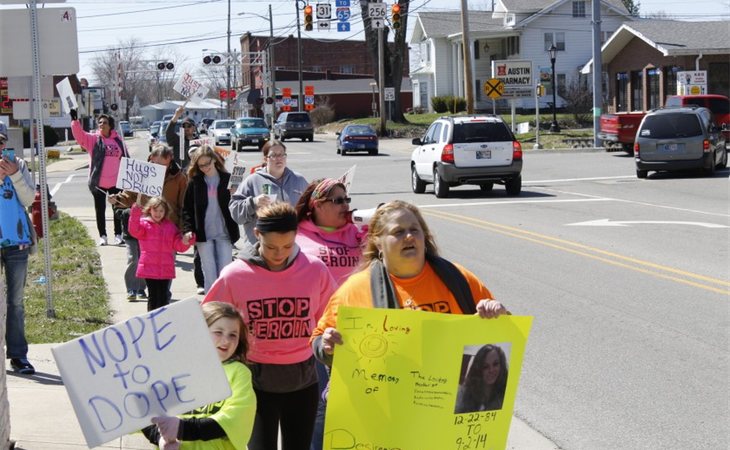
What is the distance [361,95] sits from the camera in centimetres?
10106

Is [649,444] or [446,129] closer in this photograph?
[649,444]

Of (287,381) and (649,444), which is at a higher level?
(287,381)

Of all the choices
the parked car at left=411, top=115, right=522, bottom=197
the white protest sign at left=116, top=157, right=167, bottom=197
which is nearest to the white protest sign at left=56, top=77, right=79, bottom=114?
the white protest sign at left=116, top=157, right=167, bottom=197

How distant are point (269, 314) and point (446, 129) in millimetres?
19881

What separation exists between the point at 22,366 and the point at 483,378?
5.27 meters

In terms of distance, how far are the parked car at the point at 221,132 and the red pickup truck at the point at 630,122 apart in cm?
2499

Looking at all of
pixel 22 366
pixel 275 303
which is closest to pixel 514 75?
pixel 22 366

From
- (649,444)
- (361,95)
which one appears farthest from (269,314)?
(361,95)

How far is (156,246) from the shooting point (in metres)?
9.78

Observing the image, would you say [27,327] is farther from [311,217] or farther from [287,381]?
[287,381]

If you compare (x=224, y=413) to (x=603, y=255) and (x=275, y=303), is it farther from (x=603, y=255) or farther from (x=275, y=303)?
(x=603, y=255)

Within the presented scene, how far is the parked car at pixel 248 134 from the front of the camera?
176 feet

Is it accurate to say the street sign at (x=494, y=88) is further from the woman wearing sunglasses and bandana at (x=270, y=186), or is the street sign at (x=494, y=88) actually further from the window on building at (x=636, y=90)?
the woman wearing sunglasses and bandana at (x=270, y=186)

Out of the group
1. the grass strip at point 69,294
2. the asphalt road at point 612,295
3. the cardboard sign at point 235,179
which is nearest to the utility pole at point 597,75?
the asphalt road at point 612,295
